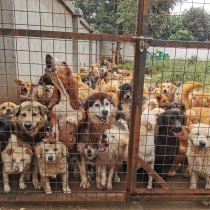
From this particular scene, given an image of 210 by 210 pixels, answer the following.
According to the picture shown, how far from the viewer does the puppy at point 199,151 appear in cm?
334

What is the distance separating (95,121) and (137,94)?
1391 mm

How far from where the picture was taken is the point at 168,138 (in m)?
3.75

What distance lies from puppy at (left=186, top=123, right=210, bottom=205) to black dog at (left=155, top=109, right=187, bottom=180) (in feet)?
0.71

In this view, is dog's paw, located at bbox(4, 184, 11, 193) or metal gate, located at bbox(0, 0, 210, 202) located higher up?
metal gate, located at bbox(0, 0, 210, 202)

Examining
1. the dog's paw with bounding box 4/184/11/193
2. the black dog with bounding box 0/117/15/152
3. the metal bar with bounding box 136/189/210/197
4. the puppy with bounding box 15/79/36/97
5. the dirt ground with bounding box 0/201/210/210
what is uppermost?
the puppy with bounding box 15/79/36/97

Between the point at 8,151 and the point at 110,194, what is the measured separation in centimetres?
159

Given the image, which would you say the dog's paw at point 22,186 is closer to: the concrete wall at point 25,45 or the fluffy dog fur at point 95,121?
the fluffy dog fur at point 95,121

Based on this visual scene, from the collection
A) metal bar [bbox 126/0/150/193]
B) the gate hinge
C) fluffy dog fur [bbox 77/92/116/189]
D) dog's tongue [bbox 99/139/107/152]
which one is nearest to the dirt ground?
metal bar [bbox 126/0/150/193]

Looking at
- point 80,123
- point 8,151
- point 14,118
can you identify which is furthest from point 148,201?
point 14,118

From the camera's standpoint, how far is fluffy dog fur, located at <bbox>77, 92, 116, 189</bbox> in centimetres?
380

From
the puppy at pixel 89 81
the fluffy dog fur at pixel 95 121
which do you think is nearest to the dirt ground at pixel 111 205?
the fluffy dog fur at pixel 95 121

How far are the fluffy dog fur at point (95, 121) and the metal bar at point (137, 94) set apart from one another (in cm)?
86

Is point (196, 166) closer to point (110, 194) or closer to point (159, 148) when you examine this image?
point (159, 148)

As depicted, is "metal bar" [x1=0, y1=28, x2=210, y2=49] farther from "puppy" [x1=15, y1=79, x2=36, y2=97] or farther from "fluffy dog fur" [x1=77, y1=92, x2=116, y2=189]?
"puppy" [x1=15, y1=79, x2=36, y2=97]
